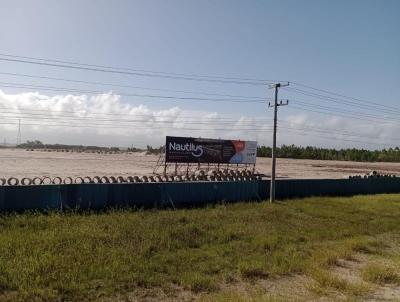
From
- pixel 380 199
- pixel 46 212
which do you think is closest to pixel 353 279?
pixel 46 212

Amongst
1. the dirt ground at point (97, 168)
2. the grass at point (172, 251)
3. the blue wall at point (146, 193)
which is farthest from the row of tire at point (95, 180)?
the grass at point (172, 251)

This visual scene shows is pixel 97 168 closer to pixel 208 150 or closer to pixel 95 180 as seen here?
pixel 208 150

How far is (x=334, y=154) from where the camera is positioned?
12412 centimetres

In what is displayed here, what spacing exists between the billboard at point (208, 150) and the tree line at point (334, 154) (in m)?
73.8

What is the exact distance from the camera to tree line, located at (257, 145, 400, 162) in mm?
119000

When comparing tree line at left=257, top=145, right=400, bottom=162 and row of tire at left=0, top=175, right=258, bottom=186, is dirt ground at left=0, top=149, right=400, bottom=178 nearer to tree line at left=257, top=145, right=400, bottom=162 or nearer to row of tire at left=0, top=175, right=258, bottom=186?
row of tire at left=0, top=175, right=258, bottom=186

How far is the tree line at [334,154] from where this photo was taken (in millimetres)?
119000

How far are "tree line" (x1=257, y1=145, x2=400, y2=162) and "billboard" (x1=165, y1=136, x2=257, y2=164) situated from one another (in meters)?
73.8

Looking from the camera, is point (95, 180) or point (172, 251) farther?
point (95, 180)

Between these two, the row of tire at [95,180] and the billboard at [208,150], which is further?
the billboard at [208,150]

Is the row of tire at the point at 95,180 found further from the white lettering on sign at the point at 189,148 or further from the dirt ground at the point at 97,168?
the dirt ground at the point at 97,168

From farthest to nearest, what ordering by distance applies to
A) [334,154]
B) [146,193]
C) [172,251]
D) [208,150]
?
[334,154]
[208,150]
[146,193]
[172,251]

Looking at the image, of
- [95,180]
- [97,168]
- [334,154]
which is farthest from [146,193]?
[334,154]

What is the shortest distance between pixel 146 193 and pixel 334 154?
111m
